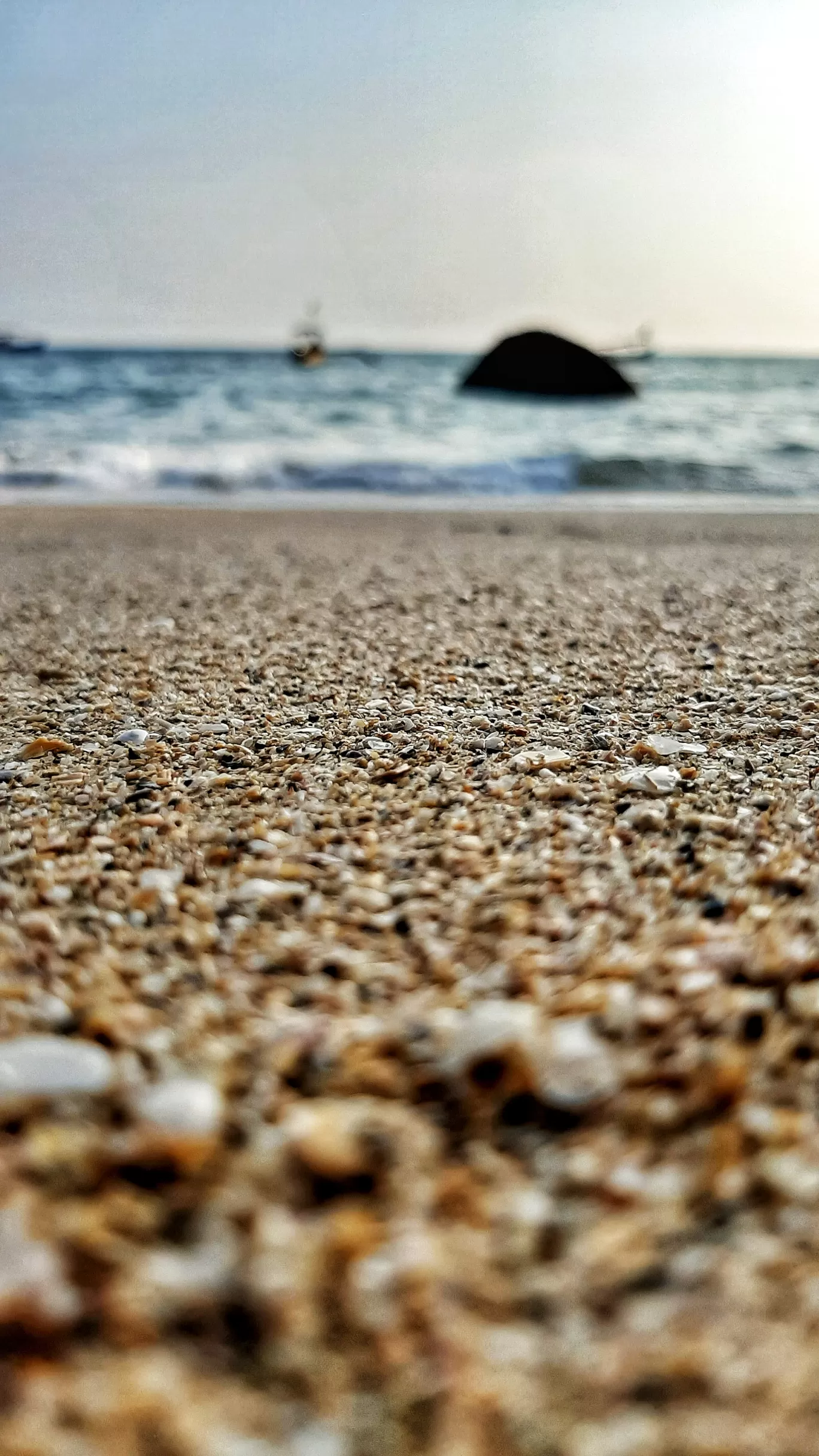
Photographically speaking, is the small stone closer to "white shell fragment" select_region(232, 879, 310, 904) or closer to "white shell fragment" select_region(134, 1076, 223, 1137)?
"white shell fragment" select_region(232, 879, 310, 904)

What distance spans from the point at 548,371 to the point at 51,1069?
63.9 ft

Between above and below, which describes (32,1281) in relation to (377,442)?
below

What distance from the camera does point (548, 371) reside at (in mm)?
18969

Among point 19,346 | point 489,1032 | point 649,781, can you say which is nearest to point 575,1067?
point 489,1032

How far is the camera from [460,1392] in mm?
799

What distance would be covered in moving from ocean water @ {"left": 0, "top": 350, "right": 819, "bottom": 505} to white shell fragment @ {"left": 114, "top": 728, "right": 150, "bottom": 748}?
21.2 ft

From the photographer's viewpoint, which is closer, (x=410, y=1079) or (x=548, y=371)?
(x=410, y=1079)

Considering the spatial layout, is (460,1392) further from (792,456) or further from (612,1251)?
(792,456)

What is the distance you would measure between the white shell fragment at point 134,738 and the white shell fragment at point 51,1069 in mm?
1126

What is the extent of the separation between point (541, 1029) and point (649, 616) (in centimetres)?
269

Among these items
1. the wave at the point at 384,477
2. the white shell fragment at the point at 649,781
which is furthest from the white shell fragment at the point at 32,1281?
the wave at the point at 384,477

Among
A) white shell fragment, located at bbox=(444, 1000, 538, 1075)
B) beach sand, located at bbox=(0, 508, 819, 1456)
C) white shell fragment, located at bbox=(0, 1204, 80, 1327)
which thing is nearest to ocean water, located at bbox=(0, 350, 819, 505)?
beach sand, located at bbox=(0, 508, 819, 1456)

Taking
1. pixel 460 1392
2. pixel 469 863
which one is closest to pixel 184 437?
pixel 469 863

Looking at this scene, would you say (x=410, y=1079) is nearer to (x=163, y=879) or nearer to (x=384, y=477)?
(x=163, y=879)
